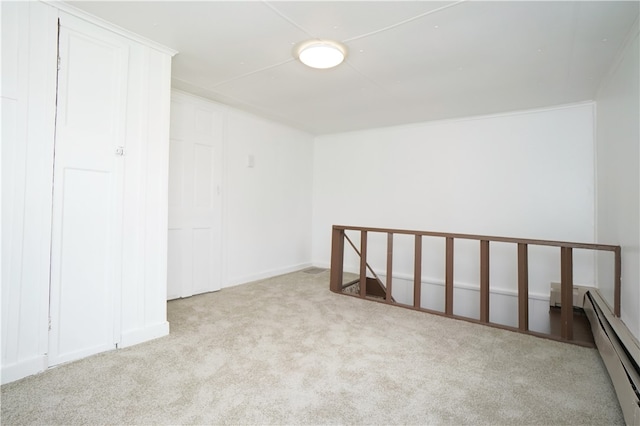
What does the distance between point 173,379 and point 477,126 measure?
4261 mm

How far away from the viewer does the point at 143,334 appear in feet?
7.61

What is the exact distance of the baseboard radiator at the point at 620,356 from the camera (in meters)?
1.44

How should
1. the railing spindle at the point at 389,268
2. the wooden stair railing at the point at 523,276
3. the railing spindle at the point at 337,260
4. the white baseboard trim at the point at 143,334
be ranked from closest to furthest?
the white baseboard trim at the point at 143,334 → the wooden stair railing at the point at 523,276 → the railing spindle at the point at 389,268 → the railing spindle at the point at 337,260

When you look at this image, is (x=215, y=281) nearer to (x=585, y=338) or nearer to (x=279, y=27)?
(x=279, y=27)

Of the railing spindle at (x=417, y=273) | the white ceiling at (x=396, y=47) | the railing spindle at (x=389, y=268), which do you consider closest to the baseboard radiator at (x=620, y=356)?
the railing spindle at (x=417, y=273)

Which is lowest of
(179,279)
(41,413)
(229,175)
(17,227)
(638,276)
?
(41,413)

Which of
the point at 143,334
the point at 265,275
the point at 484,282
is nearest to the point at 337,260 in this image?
the point at 265,275

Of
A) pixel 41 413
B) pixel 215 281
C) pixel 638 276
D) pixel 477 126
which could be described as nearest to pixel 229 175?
pixel 215 281

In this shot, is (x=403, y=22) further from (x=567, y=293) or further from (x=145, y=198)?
(x=567, y=293)

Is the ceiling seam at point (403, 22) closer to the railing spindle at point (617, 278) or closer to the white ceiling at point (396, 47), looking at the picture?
the white ceiling at point (396, 47)

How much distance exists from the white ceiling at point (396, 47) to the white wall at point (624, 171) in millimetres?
172

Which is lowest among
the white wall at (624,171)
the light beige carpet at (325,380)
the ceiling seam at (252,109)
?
the light beige carpet at (325,380)

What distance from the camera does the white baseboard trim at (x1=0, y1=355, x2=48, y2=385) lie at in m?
1.73

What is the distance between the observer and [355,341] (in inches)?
94.4
